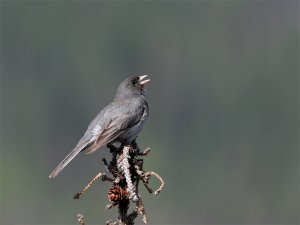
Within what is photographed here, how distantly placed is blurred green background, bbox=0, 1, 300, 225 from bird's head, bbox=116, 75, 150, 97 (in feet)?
104

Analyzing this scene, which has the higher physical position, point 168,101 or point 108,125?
point 168,101

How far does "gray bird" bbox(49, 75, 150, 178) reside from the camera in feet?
28.9

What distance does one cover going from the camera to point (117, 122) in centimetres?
918

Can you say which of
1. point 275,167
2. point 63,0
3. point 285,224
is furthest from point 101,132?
point 63,0

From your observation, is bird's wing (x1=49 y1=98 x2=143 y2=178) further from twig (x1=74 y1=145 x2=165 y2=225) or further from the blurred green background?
the blurred green background

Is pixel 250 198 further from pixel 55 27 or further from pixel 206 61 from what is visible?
pixel 55 27

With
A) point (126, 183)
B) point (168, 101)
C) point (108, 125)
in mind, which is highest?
point (168, 101)

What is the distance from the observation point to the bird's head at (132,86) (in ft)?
32.8

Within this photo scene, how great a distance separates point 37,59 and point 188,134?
2279 cm

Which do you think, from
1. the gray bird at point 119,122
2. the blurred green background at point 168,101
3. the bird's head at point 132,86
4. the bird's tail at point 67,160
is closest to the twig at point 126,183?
the bird's tail at point 67,160

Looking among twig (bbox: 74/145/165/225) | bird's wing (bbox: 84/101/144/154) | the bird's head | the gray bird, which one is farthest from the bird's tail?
the bird's head

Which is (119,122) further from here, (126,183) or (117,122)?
(126,183)

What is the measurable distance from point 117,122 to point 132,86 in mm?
973

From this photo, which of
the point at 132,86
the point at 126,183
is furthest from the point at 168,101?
the point at 126,183
